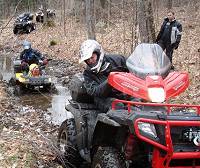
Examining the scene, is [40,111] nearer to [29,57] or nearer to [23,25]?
[29,57]

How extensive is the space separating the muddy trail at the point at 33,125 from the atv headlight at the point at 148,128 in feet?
6.58

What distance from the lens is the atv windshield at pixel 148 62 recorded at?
192 inches

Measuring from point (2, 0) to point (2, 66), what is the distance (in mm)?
17606

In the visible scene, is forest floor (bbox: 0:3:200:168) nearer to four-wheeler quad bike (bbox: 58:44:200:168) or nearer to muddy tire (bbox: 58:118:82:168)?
muddy tire (bbox: 58:118:82:168)

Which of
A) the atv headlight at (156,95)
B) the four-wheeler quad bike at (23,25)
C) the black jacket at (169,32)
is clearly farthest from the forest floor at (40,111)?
the atv headlight at (156,95)

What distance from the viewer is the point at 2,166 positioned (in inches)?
211

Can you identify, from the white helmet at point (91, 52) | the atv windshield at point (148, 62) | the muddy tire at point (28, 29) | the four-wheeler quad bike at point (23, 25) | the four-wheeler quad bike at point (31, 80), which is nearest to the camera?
the atv windshield at point (148, 62)

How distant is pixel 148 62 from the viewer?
495 cm

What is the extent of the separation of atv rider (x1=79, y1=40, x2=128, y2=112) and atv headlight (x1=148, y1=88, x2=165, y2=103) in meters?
0.74

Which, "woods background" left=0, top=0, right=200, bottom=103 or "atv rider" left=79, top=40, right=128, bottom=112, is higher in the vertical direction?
"atv rider" left=79, top=40, right=128, bottom=112

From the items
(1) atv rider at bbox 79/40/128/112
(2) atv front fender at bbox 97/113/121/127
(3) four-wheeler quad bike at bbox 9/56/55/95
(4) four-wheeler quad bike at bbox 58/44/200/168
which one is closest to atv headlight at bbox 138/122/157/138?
(4) four-wheeler quad bike at bbox 58/44/200/168

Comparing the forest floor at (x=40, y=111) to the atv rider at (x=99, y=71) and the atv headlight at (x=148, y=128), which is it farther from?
the atv headlight at (x=148, y=128)

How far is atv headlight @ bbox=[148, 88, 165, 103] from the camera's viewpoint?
461 cm

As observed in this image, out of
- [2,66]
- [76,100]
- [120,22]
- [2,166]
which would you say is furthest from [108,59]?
[120,22]
